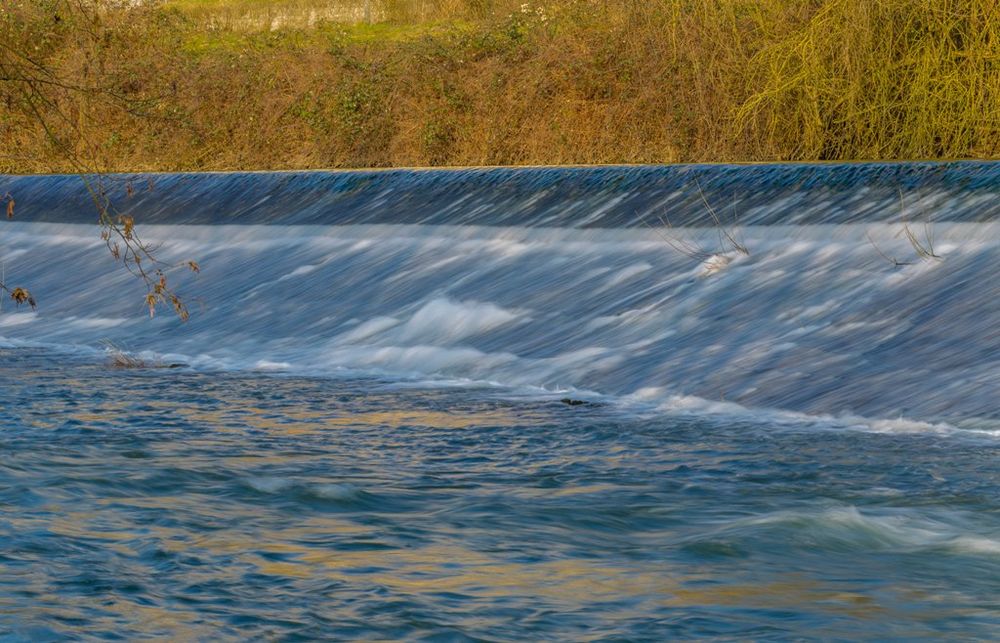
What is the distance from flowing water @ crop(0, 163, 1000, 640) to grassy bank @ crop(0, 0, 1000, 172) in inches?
86.4

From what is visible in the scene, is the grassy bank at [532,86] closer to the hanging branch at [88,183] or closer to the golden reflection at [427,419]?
the hanging branch at [88,183]

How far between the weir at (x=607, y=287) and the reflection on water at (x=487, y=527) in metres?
1.04

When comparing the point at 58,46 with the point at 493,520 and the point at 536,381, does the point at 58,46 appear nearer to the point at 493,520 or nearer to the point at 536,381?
the point at 536,381

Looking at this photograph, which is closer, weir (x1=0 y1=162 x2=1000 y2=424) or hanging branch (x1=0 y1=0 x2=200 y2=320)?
hanging branch (x1=0 y1=0 x2=200 y2=320)

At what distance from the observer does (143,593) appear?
5.24 m

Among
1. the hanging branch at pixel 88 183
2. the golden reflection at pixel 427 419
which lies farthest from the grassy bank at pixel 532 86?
the golden reflection at pixel 427 419

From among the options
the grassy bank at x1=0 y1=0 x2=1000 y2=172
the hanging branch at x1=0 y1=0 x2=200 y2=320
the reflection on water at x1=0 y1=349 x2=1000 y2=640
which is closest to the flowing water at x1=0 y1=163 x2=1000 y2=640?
the reflection on water at x1=0 y1=349 x2=1000 y2=640

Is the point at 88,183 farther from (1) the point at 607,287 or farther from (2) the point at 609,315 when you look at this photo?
(1) the point at 607,287

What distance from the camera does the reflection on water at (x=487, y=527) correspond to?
5.04 m

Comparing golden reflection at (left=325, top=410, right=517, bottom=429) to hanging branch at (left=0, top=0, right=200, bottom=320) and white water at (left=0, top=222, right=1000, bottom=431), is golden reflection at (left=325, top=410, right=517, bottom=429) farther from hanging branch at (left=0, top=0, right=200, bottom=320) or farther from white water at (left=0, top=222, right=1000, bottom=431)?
hanging branch at (left=0, top=0, right=200, bottom=320)

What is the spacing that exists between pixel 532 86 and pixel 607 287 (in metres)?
9.34

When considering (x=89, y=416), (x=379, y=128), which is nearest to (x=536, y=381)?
(x=89, y=416)

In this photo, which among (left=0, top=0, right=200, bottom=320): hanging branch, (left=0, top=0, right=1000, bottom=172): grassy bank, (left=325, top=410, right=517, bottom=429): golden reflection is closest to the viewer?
(left=0, top=0, right=200, bottom=320): hanging branch

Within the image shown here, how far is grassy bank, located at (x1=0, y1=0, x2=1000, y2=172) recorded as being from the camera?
1537 cm
